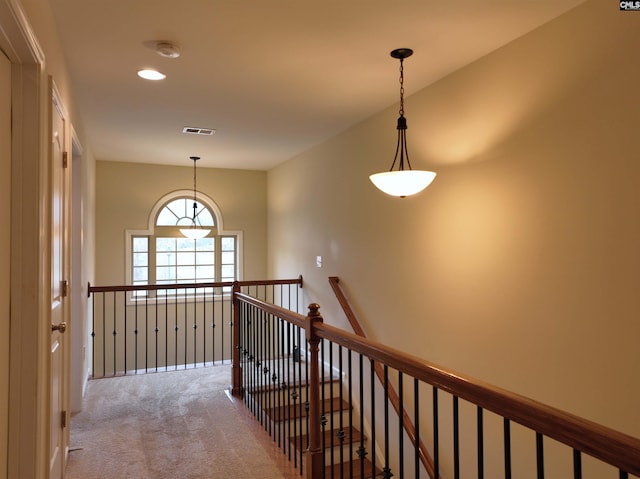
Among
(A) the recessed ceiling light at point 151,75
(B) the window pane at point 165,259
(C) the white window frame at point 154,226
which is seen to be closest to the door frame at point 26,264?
(A) the recessed ceiling light at point 151,75

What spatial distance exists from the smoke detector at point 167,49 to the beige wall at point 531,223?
1370 mm

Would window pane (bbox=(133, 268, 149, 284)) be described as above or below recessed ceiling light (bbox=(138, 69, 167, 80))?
below

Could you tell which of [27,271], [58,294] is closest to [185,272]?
[58,294]

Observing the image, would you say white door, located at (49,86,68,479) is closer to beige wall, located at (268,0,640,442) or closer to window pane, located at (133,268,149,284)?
beige wall, located at (268,0,640,442)

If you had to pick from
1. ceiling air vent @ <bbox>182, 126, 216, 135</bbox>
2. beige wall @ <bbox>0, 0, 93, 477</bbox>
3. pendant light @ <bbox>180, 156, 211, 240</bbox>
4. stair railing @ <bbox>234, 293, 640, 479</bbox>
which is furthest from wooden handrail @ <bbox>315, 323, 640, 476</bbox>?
pendant light @ <bbox>180, 156, 211, 240</bbox>

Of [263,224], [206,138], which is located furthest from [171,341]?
[206,138]

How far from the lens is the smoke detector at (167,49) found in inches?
103

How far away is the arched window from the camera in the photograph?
6598 mm

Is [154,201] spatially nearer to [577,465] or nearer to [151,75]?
[151,75]

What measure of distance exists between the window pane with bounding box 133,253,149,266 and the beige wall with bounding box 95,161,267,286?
0.66 feet

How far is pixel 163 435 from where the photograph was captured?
317cm

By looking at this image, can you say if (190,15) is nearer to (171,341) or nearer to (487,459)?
(487,459)

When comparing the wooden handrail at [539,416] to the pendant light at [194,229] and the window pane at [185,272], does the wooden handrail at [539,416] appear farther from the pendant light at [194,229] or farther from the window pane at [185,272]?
the window pane at [185,272]

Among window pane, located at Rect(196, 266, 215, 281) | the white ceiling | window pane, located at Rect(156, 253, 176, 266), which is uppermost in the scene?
the white ceiling
